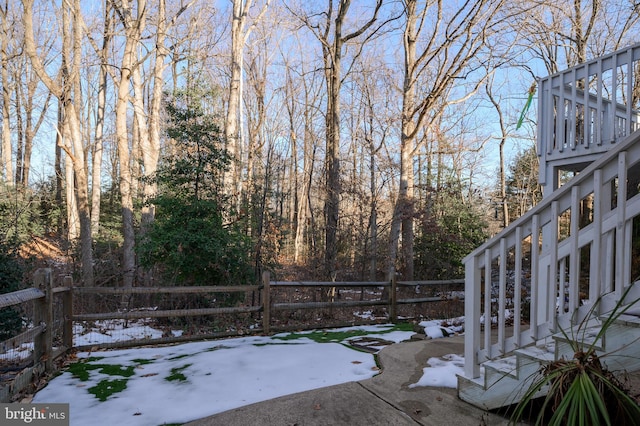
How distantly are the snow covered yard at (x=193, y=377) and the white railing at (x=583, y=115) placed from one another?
2.88m

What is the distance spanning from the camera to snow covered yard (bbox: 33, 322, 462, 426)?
10.6 ft

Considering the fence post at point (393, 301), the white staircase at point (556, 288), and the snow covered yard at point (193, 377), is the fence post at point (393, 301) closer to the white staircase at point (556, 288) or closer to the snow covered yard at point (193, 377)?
the snow covered yard at point (193, 377)

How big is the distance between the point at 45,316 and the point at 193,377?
1.86 meters

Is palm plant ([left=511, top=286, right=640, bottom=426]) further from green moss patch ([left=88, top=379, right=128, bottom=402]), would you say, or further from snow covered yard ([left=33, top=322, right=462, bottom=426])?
green moss patch ([left=88, top=379, right=128, bottom=402])

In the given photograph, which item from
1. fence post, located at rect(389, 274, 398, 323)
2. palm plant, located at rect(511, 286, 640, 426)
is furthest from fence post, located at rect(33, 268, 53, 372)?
fence post, located at rect(389, 274, 398, 323)

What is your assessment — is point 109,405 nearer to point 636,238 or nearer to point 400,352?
point 400,352

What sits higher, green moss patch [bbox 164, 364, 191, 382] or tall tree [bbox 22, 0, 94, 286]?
tall tree [bbox 22, 0, 94, 286]

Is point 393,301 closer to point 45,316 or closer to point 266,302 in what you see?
point 266,302

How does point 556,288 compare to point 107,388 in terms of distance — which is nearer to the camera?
point 556,288

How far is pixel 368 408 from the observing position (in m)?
3.14

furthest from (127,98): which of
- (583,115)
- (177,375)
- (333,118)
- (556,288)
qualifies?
(556,288)

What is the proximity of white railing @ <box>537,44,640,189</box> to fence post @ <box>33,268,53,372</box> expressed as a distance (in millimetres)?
5979

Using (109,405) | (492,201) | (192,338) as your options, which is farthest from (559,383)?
(492,201)

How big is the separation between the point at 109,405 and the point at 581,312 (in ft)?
11.9
